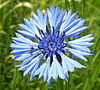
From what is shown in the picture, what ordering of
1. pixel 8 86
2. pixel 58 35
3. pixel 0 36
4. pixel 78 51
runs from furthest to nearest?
pixel 0 36 < pixel 8 86 < pixel 58 35 < pixel 78 51

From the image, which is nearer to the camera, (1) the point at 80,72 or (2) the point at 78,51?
(2) the point at 78,51

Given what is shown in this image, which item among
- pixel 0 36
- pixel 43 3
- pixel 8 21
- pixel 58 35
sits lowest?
pixel 58 35

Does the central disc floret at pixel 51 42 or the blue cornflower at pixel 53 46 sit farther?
the central disc floret at pixel 51 42

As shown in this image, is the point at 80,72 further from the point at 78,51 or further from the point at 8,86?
the point at 78,51

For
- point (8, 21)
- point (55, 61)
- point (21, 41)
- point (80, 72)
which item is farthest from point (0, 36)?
point (55, 61)

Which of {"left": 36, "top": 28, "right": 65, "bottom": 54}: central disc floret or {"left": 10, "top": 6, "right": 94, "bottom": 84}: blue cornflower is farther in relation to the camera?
{"left": 36, "top": 28, "right": 65, "bottom": 54}: central disc floret
